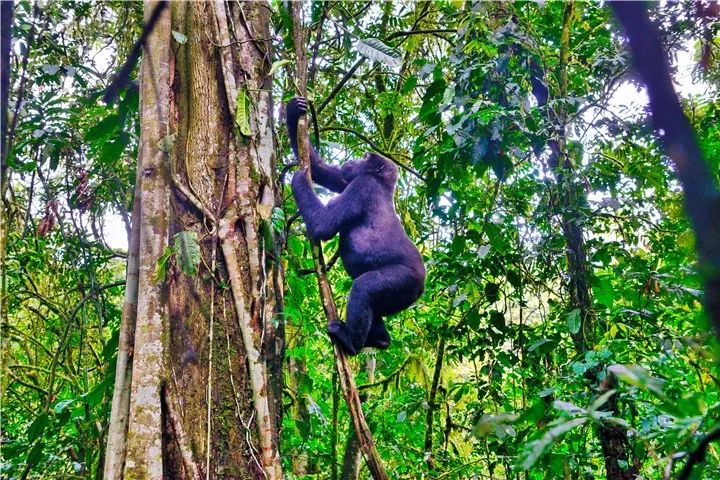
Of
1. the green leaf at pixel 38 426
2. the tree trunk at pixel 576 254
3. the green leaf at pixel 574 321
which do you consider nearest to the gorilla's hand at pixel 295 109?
the tree trunk at pixel 576 254

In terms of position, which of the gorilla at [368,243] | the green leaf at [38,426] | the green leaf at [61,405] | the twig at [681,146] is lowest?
the twig at [681,146]

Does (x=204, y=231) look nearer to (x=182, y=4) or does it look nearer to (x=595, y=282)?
(x=182, y=4)

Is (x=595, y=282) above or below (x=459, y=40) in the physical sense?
below

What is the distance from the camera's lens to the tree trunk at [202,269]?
2941 millimetres

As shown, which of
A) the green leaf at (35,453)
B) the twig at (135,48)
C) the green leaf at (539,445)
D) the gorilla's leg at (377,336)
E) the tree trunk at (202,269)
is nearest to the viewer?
the twig at (135,48)

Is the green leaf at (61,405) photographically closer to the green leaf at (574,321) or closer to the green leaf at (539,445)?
the green leaf at (574,321)

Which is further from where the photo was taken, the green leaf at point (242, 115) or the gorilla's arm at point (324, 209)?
the gorilla's arm at point (324, 209)

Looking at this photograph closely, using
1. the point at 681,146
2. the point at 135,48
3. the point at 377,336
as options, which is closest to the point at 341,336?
the point at 377,336

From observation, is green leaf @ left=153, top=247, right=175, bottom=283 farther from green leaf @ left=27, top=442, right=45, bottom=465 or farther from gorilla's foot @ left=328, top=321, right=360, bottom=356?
green leaf @ left=27, top=442, right=45, bottom=465

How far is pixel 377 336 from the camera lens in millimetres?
5070

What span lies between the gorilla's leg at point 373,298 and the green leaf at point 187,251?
143 centimetres

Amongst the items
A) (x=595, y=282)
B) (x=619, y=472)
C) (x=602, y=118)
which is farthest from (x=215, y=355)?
(x=602, y=118)

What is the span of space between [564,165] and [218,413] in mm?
3475

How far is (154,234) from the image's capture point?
3.21 metres
